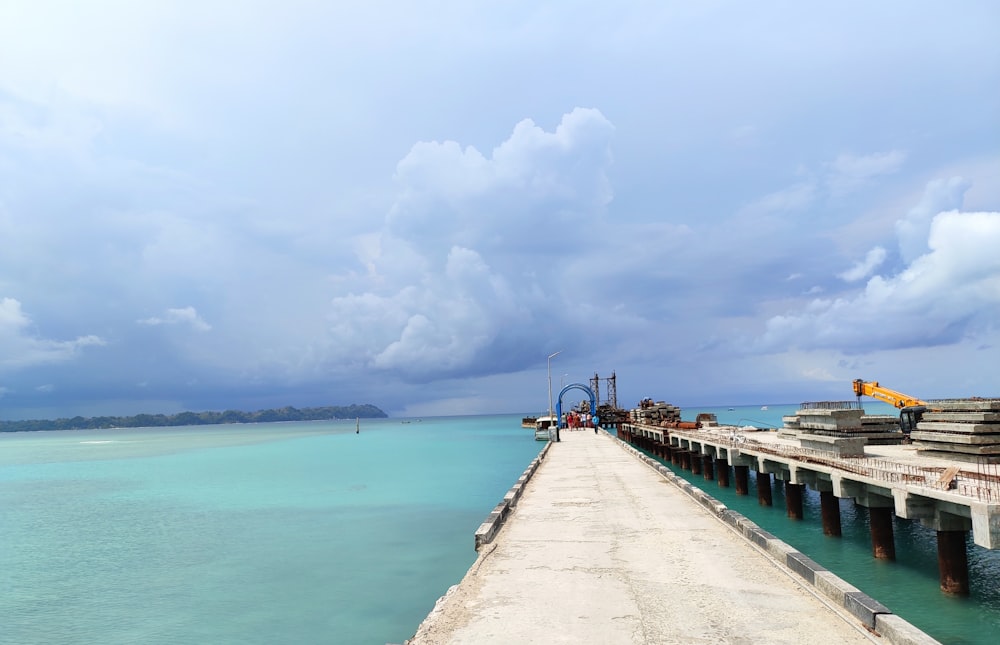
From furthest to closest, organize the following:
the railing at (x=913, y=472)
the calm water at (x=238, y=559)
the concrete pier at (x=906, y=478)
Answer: the calm water at (x=238, y=559) < the railing at (x=913, y=472) < the concrete pier at (x=906, y=478)

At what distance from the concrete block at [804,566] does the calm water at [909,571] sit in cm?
407

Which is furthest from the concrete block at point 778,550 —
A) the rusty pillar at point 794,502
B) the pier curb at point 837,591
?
the rusty pillar at point 794,502

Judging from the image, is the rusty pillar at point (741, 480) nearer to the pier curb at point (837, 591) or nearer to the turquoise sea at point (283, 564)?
the turquoise sea at point (283, 564)

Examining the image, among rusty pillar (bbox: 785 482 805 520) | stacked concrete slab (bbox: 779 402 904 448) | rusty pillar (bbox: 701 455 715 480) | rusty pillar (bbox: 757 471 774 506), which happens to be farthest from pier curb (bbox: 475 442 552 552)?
rusty pillar (bbox: 701 455 715 480)

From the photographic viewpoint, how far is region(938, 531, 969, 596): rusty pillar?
13.7 meters

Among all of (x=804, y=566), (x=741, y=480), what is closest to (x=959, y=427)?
(x=741, y=480)

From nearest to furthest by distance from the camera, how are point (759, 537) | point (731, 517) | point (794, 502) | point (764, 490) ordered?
point (759, 537) < point (731, 517) < point (794, 502) < point (764, 490)

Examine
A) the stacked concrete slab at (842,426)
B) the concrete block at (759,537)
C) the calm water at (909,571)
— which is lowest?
the calm water at (909,571)

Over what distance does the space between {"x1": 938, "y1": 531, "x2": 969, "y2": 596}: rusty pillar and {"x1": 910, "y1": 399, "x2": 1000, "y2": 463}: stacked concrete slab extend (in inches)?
255

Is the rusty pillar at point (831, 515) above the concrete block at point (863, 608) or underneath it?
underneath

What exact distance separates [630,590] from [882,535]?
39.8 ft

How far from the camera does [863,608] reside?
8.15 metres

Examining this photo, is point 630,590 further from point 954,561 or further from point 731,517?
point 954,561

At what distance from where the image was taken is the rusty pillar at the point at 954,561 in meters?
13.7
